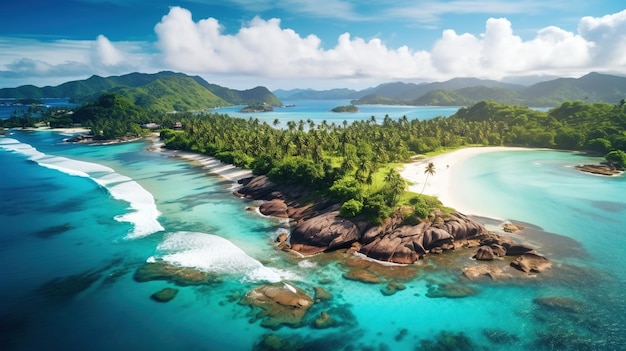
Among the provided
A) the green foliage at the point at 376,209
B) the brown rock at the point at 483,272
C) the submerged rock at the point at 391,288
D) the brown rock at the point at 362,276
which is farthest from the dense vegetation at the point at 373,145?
the submerged rock at the point at 391,288

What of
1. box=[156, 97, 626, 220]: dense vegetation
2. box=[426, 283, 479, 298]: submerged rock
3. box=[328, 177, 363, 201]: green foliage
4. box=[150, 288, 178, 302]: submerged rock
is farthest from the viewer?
box=[156, 97, 626, 220]: dense vegetation

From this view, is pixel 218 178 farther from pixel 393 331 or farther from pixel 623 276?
pixel 623 276

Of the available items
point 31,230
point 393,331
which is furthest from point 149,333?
point 31,230

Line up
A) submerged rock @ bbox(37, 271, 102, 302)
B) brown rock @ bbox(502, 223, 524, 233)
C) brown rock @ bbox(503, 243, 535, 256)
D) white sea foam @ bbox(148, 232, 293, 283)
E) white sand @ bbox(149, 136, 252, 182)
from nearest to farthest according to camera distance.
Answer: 1. submerged rock @ bbox(37, 271, 102, 302)
2. white sea foam @ bbox(148, 232, 293, 283)
3. brown rock @ bbox(503, 243, 535, 256)
4. brown rock @ bbox(502, 223, 524, 233)
5. white sand @ bbox(149, 136, 252, 182)

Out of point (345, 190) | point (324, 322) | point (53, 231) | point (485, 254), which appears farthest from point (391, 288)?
point (53, 231)

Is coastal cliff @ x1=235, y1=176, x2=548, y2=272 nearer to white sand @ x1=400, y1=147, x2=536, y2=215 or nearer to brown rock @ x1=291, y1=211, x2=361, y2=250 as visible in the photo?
brown rock @ x1=291, y1=211, x2=361, y2=250

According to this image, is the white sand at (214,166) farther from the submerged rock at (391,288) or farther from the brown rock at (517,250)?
the brown rock at (517,250)

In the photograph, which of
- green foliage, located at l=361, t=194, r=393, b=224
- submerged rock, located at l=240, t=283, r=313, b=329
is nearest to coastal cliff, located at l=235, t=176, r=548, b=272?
green foliage, located at l=361, t=194, r=393, b=224
